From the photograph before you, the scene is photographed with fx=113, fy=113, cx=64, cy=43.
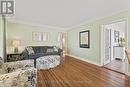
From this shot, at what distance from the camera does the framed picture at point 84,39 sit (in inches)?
239

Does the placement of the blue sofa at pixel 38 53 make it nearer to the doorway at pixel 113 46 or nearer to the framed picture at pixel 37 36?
the framed picture at pixel 37 36

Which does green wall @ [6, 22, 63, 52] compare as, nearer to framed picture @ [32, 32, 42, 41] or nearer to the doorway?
framed picture @ [32, 32, 42, 41]

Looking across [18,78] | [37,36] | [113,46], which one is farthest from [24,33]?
[18,78]

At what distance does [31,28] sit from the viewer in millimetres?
7633

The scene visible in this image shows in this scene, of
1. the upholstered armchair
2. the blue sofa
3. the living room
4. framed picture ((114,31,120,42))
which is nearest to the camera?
the upholstered armchair

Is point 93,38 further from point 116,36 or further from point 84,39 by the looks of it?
point 116,36

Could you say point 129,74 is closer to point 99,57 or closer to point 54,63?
point 99,57

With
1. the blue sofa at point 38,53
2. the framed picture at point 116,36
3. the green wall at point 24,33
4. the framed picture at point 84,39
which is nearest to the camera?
the blue sofa at point 38,53

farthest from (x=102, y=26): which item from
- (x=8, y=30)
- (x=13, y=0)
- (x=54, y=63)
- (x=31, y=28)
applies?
(x=8, y=30)

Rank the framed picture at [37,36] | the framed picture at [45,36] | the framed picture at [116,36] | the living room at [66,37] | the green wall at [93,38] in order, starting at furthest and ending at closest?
A: the framed picture at [45,36] → the framed picture at [37,36] → the framed picture at [116,36] → the green wall at [93,38] → the living room at [66,37]

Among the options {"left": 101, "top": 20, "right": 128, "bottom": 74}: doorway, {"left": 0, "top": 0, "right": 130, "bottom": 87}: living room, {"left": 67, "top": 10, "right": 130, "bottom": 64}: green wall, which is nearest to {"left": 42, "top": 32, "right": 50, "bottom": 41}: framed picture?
{"left": 0, "top": 0, "right": 130, "bottom": 87}: living room

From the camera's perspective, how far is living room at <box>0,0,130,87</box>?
11.3ft

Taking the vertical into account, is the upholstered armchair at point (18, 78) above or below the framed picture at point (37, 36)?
below

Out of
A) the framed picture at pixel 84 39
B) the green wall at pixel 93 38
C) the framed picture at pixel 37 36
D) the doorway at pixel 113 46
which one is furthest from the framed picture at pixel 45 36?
the doorway at pixel 113 46
